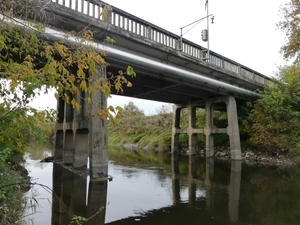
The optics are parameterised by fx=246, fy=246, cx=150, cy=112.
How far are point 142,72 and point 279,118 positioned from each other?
10.4 m

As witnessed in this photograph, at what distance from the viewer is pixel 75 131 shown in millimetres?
11000

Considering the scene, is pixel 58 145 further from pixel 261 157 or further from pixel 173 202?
pixel 261 157

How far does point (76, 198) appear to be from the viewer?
260 inches

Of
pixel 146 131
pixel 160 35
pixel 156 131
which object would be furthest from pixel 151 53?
pixel 146 131

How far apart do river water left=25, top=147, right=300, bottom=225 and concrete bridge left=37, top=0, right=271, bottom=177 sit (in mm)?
1382

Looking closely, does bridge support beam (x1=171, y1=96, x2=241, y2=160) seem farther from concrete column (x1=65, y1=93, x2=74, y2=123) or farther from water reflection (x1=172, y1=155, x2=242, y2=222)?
concrete column (x1=65, y1=93, x2=74, y2=123)

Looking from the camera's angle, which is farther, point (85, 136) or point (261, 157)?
point (261, 157)

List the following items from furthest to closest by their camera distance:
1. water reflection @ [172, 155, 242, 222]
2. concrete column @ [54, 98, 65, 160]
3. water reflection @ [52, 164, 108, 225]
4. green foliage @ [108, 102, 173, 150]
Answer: green foliage @ [108, 102, 173, 150], concrete column @ [54, 98, 65, 160], water reflection @ [172, 155, 242, 222], water reflection @ [52, 164, 108, 225]

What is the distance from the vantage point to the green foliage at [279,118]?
15.3 m

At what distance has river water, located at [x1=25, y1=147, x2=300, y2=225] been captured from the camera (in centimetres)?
512

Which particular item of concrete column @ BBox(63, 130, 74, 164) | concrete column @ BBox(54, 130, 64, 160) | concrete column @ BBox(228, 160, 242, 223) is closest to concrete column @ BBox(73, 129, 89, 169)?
concrete column @ BBox(63, 130, 74, 164)

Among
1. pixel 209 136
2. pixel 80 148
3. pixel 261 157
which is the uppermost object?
pixel 209 136

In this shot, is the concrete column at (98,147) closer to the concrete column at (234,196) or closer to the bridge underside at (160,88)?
the bridge underside at (160,88)

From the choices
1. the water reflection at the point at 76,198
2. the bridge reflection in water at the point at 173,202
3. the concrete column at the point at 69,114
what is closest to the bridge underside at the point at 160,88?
the concrete column at the point at 69,114
